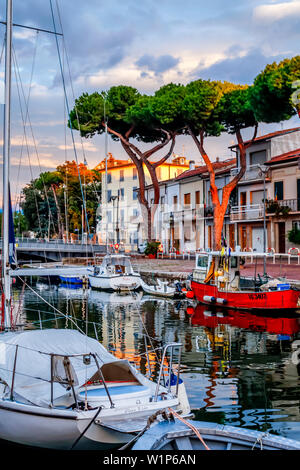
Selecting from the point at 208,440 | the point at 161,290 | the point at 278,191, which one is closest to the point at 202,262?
the point at 161,290

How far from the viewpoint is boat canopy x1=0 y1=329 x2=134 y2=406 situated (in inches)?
357

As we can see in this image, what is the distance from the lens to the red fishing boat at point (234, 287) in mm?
24891

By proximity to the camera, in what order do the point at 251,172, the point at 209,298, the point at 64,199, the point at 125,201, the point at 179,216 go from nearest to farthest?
the point at 209,298
the point at 251,172
the point at 179,216
the point at 125,201
the point at 64,199

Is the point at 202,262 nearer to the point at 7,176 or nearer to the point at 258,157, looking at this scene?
the point at 7,176

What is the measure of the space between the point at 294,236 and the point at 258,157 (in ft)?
35.4

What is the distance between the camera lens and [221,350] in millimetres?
18031

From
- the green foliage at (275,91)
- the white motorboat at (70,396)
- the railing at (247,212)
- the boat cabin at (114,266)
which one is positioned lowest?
the white motorboat at (70,396)

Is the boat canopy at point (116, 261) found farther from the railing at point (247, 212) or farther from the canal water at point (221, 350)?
the railing at point (247, 212)

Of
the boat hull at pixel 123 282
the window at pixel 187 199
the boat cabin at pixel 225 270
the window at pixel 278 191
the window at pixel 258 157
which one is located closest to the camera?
the boat cabin at pixel 225 270

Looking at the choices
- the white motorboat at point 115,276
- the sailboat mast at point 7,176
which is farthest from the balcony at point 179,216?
the sailboat mast at point 7,176

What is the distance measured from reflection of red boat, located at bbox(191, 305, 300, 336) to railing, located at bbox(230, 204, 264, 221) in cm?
2210

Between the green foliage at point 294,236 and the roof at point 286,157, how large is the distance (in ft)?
19.9

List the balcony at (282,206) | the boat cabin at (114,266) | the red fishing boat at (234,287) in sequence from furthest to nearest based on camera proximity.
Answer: the balcony at (282,206)
the boat cabin at (114,266)
the red fishing boat at (234,287)

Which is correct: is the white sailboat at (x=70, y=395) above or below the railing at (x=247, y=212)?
below
